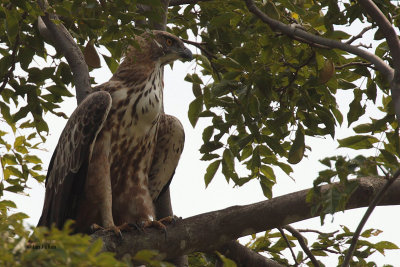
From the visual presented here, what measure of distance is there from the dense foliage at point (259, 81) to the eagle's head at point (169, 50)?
0.17m

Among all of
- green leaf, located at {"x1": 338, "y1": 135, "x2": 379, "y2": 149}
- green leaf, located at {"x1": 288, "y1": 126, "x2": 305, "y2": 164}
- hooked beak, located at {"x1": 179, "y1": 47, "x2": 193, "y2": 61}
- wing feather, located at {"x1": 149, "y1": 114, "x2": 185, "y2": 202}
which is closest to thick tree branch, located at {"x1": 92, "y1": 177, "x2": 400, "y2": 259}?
green leaf, located at {"x1": 338, "y1": 135, "x2": 379, "y2": 149}

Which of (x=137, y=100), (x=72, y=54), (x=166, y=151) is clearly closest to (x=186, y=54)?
(x=137, y=100)

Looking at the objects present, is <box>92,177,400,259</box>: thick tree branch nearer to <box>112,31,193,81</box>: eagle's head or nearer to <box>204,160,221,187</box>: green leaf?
<box>204,160,221,187</box>: green leaf

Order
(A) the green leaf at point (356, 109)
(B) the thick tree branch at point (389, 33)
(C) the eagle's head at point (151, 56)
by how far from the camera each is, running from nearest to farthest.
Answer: (B) the thick tree branch at point (389, 33) → (A) the green leaf at point (356, 109) → (C) the eagle's head at point (151, 56)

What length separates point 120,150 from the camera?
568 cm

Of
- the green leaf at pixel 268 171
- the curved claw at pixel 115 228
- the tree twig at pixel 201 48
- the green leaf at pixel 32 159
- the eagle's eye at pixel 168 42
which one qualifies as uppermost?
the eagle's eye at pixel 168 42

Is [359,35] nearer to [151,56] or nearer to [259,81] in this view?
[259,81]

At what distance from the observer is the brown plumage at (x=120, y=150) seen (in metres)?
5.46

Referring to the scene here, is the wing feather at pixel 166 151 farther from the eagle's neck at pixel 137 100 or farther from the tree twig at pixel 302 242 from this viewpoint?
the tree twig at pixel 302 242

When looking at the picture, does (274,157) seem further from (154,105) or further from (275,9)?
(275,9)

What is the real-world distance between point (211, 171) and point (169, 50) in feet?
4.43

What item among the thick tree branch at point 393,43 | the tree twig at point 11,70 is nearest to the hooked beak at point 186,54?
the tree twig at point 11,70

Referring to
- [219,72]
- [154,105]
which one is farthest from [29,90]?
[219,72]

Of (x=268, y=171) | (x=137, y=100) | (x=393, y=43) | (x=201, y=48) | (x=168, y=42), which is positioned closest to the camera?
(x=393, y=43)
